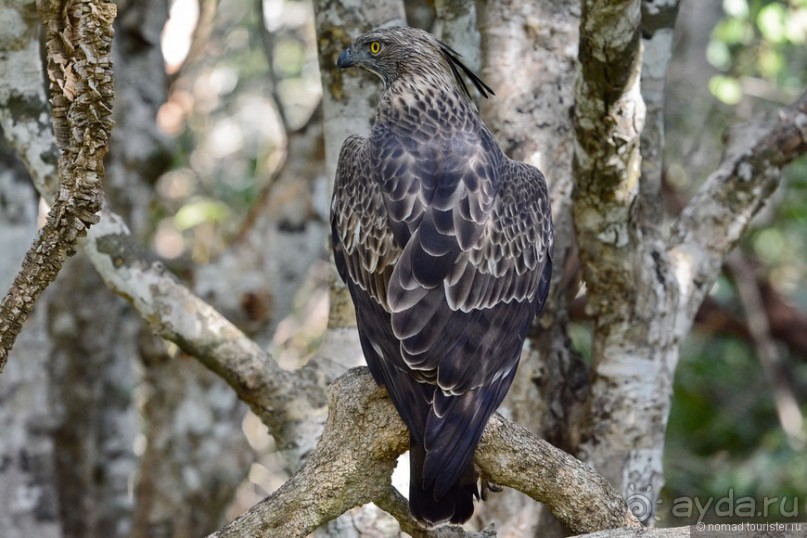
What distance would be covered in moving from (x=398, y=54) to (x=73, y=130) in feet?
6.87

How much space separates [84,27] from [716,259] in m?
3.67

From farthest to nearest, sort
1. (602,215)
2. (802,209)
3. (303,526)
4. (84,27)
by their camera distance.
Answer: (802,209) < (602,215) < (303,526) < (84,27)

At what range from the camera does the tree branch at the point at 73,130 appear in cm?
314

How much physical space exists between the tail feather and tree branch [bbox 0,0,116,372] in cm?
140

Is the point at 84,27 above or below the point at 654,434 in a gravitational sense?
above

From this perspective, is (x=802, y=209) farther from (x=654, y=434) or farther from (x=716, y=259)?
(x=654, y=434)

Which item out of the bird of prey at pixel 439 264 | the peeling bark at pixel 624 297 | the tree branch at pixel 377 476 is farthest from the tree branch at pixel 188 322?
the peeling bark at pixel 624 297

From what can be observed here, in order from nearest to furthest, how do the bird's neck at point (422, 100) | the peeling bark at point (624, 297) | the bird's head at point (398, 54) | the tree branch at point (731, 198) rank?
the peeling bark at point (624, 297)
the bird's neck at point (422, 100)
the bird's head at point (398, 54)
the tree branch at point (731, 198)

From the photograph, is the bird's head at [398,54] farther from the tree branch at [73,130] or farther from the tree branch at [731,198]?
the tree branch at [73,130]

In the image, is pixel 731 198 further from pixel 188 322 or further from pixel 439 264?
pixel 188 322

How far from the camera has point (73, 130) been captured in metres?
3.22

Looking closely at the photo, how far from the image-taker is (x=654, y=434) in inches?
211

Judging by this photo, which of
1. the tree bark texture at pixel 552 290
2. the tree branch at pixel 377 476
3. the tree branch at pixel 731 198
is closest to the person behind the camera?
the tree branch at pixel 377 476

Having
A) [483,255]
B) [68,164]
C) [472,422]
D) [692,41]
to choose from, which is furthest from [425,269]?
[692,41]
